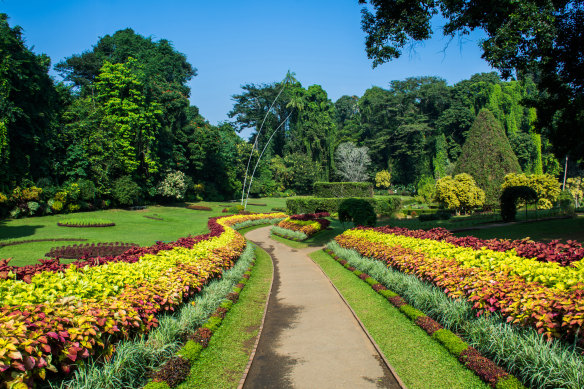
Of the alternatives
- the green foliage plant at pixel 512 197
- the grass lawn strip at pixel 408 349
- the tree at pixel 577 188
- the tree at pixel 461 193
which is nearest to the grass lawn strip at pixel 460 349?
the grass lawn strip at pixel 408 349

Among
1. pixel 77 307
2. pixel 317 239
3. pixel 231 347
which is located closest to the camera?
pixel 77 307

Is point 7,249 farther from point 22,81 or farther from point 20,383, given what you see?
point 22,81

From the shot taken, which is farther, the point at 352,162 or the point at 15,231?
the point at 352,162

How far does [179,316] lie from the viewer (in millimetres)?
6359

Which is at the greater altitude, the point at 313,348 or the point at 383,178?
the point at 383,178

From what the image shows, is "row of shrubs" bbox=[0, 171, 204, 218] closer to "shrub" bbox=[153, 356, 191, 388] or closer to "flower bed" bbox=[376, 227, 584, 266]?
"shrub" bbox=[153, 356, 191, 388]

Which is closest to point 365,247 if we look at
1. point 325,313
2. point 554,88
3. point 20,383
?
point 325,313

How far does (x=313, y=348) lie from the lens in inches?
230

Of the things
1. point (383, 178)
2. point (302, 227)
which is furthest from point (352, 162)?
point (302, 227)

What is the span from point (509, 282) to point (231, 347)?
15.0 ft

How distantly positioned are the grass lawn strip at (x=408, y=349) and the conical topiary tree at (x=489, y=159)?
30.0 metres

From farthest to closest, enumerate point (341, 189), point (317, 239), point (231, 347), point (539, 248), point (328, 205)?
point (341, 189) → point (328, 205) → point (317, 239) → point (539, 248) → point (231, 347)

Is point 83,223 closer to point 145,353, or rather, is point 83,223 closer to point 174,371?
point 145,353

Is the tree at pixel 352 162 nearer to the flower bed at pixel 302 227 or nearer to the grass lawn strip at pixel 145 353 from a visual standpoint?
the flower bed at pixel 302 227
